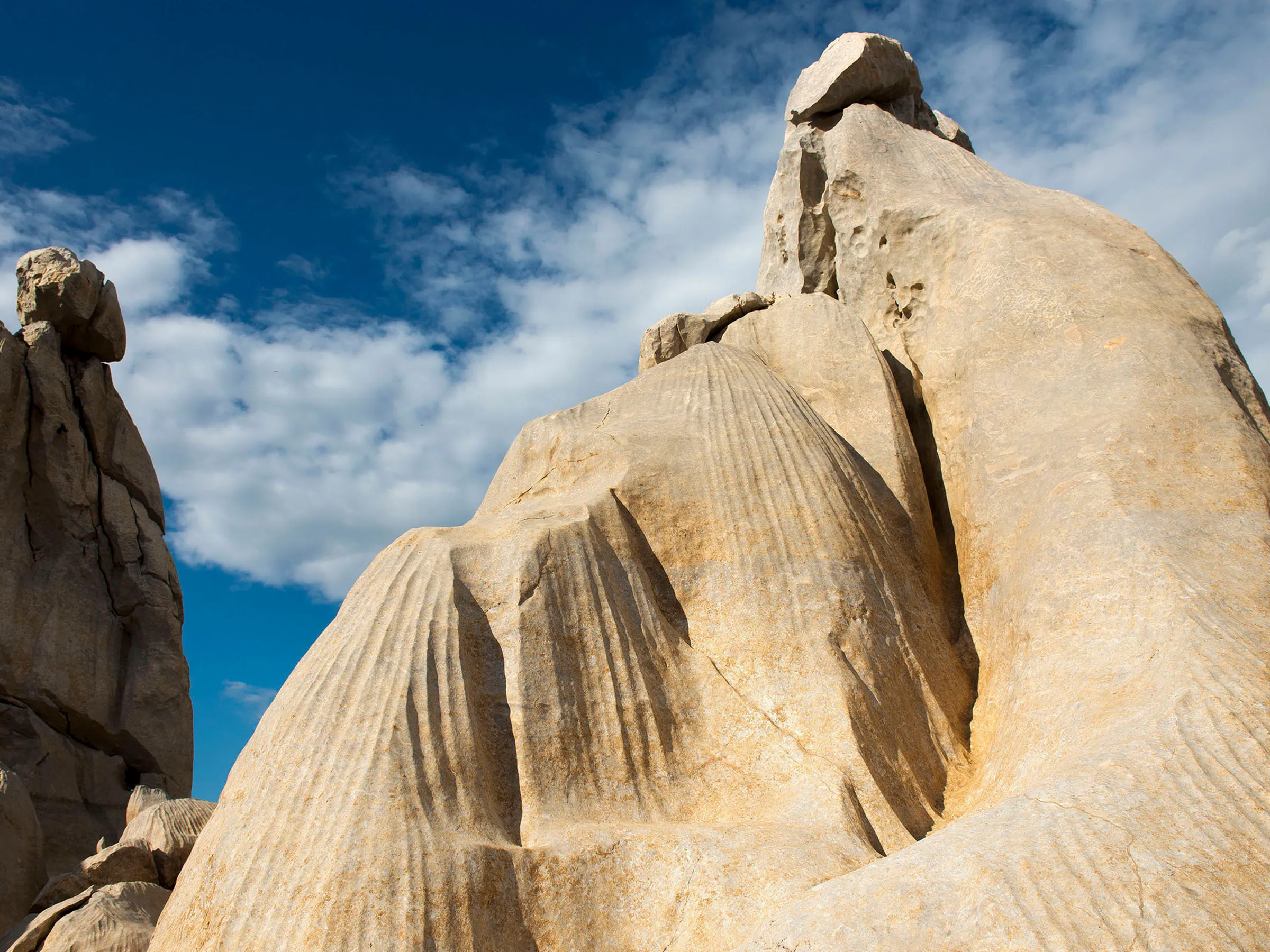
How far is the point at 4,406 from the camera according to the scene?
482 inches

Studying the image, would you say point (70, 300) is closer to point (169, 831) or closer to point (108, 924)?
point (169, 831)

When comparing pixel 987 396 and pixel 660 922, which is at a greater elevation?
pixel 987 396

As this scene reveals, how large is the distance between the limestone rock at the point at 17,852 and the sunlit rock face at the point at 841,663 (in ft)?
14.8

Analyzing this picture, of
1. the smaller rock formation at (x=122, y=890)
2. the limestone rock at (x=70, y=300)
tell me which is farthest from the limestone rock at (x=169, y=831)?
the limestone rock at (x=70, y=300)

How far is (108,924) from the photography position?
575 cm

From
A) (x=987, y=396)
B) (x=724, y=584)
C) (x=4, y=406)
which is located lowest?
(x=724, y=584)

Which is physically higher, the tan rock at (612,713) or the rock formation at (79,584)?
the rock formation at (79,584)

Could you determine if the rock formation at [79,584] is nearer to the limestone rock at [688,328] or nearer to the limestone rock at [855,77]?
the limestone rock at [688,328]

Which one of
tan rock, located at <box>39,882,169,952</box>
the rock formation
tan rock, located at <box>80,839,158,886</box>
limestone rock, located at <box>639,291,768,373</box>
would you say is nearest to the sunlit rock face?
limestone rock, located at <box>639,291,768,373</box>

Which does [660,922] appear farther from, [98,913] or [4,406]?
[4,406]

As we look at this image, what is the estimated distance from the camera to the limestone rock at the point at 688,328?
8.21 metres

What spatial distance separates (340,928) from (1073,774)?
2563mm

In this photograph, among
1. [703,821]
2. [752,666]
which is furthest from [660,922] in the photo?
[752,666]

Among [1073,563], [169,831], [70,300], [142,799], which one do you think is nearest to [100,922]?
[169,831]
